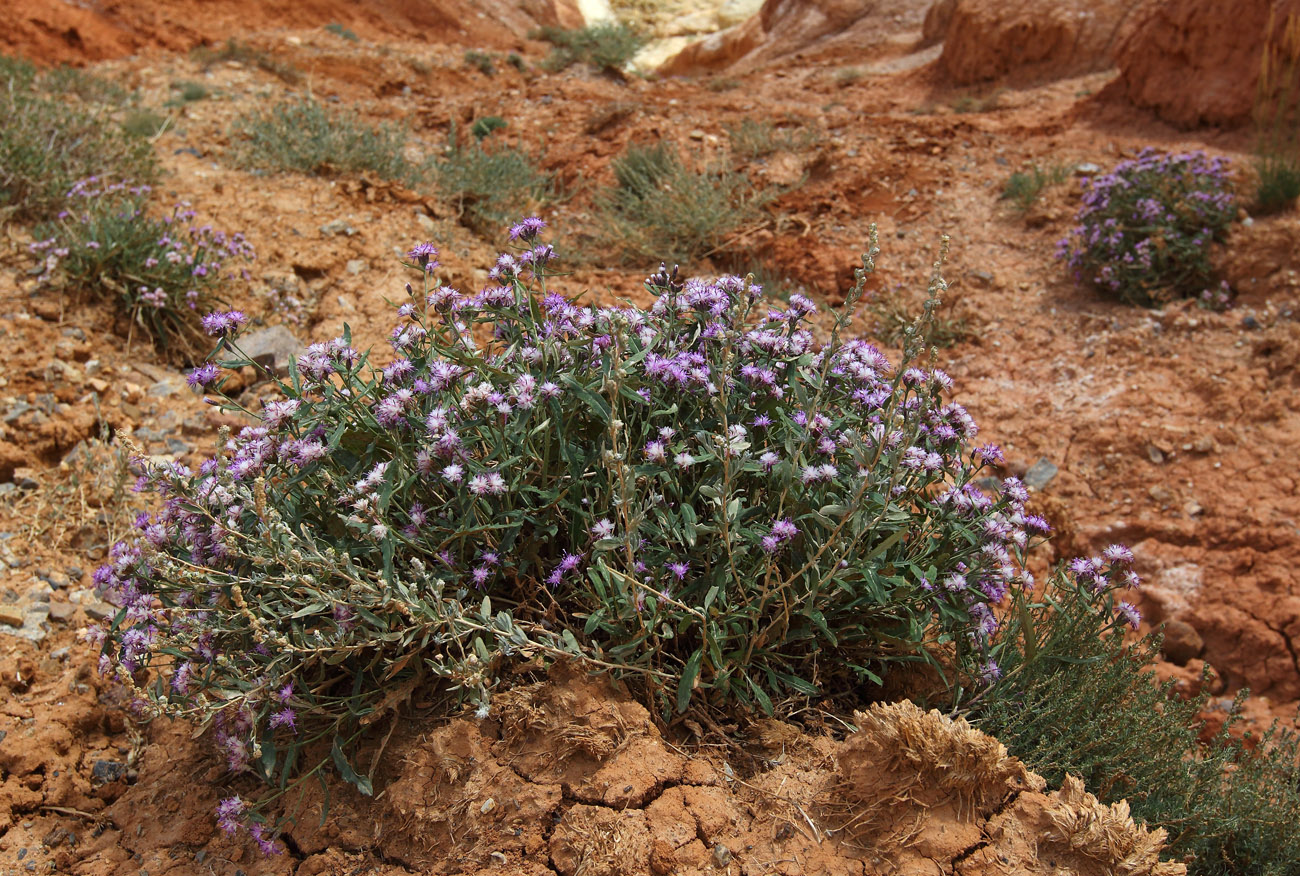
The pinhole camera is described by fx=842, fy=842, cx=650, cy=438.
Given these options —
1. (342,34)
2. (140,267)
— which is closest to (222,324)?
(140,267)

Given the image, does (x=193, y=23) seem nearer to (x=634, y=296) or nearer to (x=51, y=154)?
(x=51, y=154)

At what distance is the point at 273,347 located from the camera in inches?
159

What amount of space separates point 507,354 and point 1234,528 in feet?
11.3

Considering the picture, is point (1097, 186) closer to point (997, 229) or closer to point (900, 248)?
point (997, 229)

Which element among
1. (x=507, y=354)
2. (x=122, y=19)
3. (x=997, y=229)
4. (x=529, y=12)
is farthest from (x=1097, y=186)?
(x=529, y=12)

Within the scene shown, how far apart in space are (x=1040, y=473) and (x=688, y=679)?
2.91m

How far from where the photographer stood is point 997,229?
240 inches

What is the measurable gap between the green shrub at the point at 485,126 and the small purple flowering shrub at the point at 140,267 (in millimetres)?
3880

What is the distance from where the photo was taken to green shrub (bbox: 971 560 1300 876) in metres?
2.23

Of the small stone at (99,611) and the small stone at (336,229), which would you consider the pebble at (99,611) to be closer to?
the small stone at (99,611)

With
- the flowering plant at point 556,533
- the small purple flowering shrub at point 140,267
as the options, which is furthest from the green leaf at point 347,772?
the small purple flowering shrub at point 140,267

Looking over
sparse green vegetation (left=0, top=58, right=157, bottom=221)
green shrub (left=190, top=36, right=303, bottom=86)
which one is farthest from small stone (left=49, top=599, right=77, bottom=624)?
green shrub (left=190, top=36, right=303, bottom=86)

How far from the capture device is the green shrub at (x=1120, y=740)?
2.23 metres

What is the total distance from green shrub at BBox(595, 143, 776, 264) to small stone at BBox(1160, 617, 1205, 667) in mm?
3354
